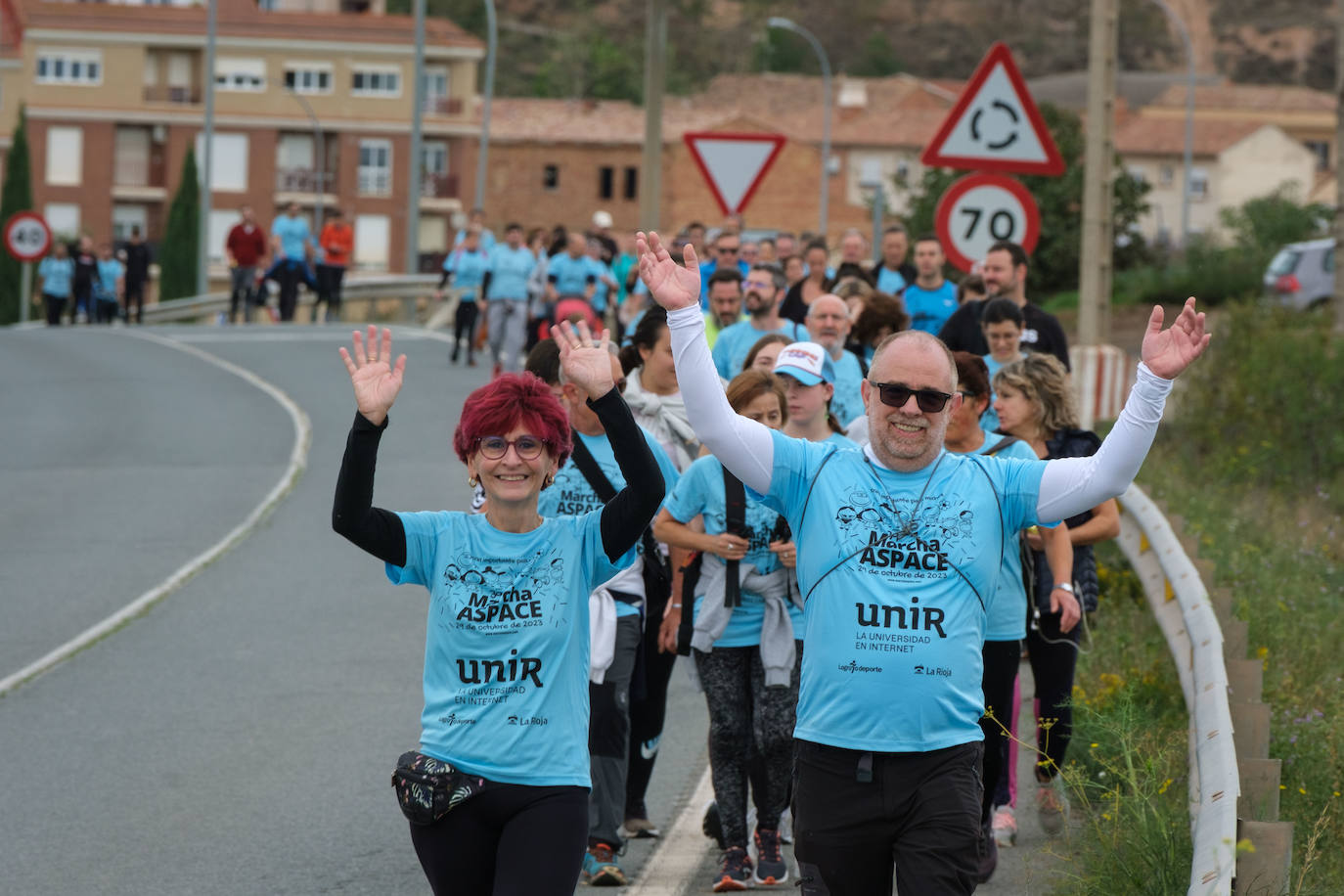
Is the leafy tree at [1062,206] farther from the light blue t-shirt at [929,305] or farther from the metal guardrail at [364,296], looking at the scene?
the light blue t-shirt at [929,305]

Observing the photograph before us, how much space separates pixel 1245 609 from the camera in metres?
9.55

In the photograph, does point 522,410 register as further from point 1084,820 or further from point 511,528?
point 1084,820

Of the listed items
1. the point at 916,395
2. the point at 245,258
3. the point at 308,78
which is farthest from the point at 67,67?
the point at 916,395

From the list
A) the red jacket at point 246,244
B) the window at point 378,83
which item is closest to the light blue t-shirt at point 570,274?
the red jacket at point 246,244

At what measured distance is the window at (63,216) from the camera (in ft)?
284

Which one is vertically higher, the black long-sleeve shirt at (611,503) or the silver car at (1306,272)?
the silver car at (1306,272)

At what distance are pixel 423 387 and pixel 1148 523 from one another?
15847mm

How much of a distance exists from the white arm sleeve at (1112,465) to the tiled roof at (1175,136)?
98.3 metres

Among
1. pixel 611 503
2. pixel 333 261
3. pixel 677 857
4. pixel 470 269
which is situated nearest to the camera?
pixel 611 503

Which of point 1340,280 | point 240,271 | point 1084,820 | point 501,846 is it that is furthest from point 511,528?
point 240,271

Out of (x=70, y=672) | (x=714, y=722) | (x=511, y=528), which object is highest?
(x=511, y=528)

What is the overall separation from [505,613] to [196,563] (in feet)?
30.9

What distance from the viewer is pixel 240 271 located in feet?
121

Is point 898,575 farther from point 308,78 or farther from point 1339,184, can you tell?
point 308,78
